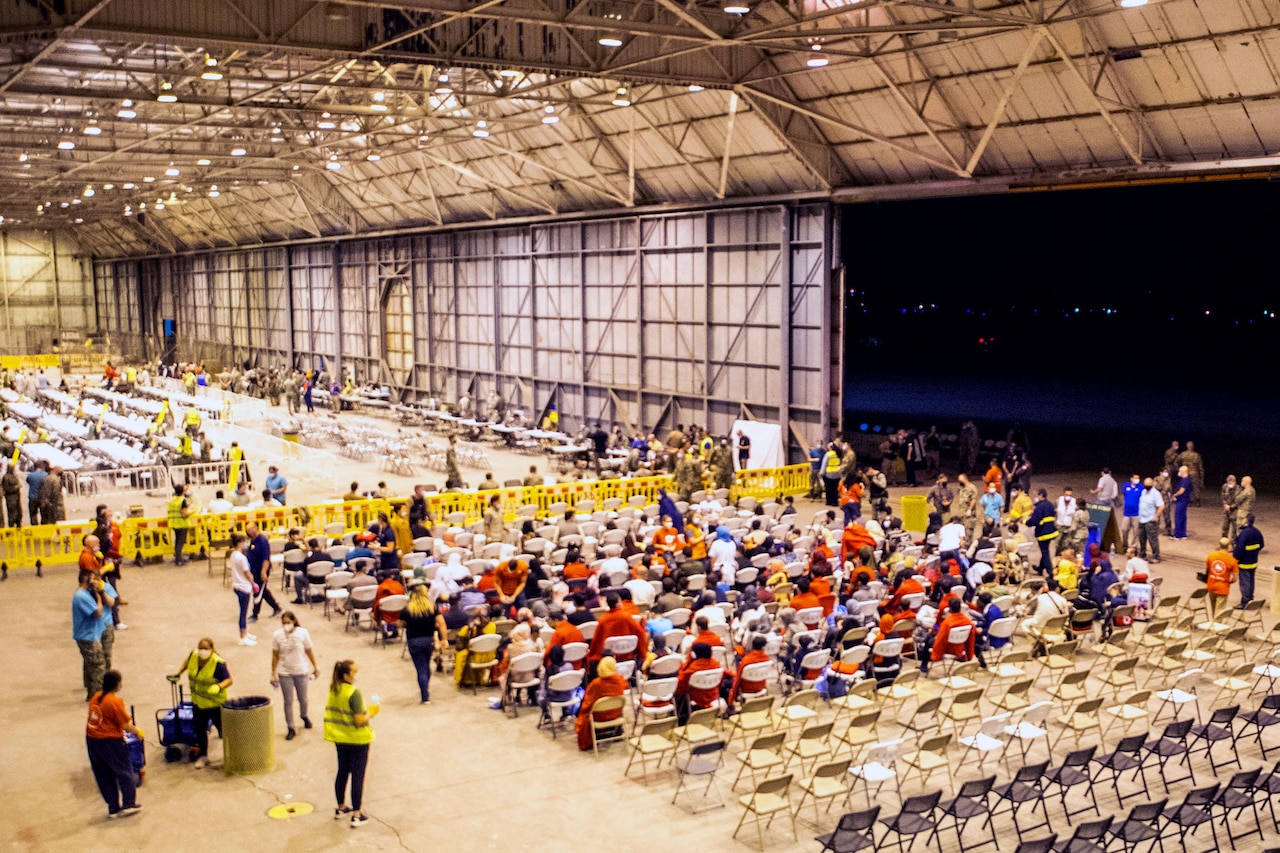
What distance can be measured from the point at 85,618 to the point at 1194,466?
67.3 ft

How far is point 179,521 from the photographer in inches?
771

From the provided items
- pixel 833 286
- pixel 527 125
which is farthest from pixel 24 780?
pixel 527 125

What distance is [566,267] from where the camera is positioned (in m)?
36.6

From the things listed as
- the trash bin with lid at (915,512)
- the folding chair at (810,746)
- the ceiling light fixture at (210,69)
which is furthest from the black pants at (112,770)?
the trash bin with lid at (915,512)

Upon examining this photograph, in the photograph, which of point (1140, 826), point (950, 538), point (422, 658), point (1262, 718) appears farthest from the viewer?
point (950, 538)

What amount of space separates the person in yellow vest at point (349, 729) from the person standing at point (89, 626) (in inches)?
158

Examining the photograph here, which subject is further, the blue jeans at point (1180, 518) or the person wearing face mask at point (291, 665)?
the blue jeans at point (1180, 518)

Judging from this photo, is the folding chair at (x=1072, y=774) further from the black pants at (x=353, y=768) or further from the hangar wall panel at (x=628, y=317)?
the hangar wall panel at (x=628, y=317)

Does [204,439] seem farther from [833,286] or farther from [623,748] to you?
[623,748]

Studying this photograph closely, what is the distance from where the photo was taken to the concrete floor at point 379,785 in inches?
382

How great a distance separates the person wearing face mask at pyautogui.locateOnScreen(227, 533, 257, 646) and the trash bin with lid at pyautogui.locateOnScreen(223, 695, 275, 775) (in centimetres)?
402

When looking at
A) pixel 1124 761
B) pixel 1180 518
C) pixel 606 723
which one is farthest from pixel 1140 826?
pixel 1180 518

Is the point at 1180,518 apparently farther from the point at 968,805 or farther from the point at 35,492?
the point at 35,492

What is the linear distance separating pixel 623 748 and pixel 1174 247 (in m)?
41.5
